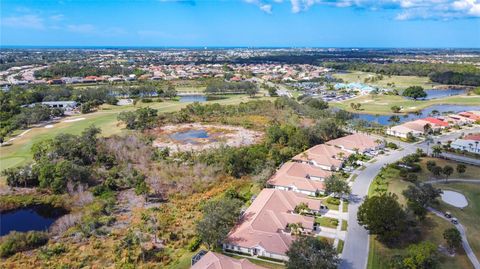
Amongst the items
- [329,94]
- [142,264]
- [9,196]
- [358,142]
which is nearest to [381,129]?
[358,142]

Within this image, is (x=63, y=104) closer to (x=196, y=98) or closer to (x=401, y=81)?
(x=196, y=98)

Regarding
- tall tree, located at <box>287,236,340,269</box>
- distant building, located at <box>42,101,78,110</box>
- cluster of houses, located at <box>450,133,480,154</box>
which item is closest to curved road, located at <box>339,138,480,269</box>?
tall tree, located at <box>287,236,340,269</box>

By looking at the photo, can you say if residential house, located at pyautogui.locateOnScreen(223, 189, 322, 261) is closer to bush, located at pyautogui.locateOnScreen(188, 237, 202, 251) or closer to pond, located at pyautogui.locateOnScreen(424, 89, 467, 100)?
bush, located at pyautogui.locateOnScreen(188, 237, 202, 251)

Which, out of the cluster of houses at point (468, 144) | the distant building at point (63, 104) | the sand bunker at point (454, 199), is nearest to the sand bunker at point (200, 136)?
the sand bunker at point (454, 199)

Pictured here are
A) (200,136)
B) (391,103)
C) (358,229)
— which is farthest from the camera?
(391,103)

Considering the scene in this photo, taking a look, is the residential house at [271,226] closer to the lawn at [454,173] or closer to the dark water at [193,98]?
the lawn at [454,173]

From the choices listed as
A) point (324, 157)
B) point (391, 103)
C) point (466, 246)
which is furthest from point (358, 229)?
point (391, 103)
